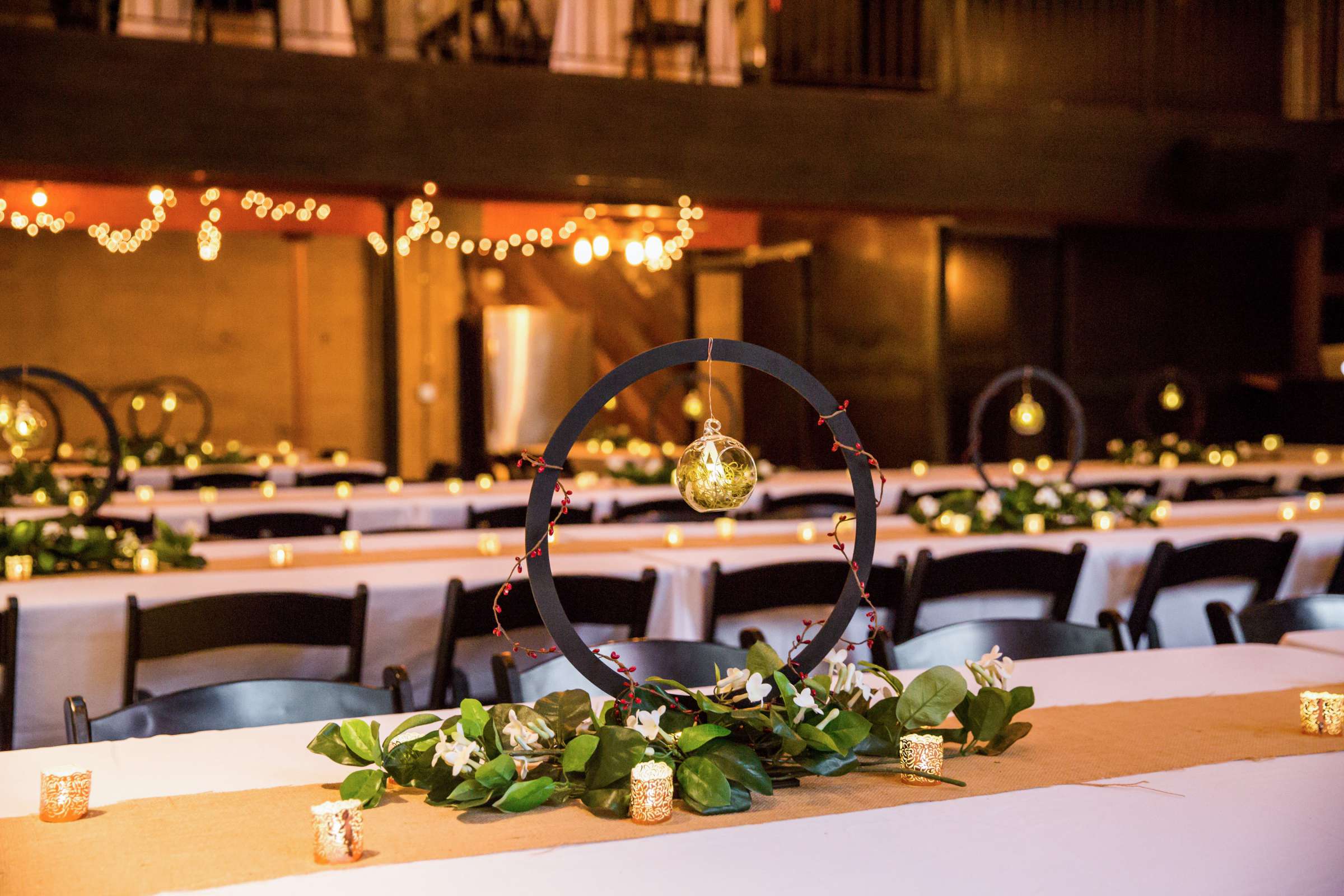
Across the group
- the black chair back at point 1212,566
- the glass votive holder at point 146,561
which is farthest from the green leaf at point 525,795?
the black chair back at point 1212,566

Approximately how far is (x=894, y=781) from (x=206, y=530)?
174 inches

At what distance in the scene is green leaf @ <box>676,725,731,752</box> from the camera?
4.94 feet

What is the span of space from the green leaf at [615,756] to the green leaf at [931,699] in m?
0.36

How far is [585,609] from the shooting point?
3381 mm

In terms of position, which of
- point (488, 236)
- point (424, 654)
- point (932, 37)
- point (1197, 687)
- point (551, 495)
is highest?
point (932, 37)

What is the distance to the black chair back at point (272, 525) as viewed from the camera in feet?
17.0

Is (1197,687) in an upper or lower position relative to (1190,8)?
lower

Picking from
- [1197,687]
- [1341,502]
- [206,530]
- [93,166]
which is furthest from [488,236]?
[1197,687]

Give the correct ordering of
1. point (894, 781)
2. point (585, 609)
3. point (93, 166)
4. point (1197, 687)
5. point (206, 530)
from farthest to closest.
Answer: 1. point (93, 166)
2. point (206, 530)
3. point (585, 609)
4. point (1197, 687)
5. point (894, 781)

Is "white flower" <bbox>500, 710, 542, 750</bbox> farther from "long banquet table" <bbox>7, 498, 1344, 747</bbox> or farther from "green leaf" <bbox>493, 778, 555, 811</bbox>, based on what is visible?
"long banquet table" <bbox>7, 498, 1344, 747</bbox>

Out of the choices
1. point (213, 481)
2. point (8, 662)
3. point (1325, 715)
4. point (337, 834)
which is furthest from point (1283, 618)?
point (213, 481)

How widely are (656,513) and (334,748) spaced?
436 cm

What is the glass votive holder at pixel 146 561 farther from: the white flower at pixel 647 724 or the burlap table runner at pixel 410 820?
Answer: the white flower at pixel 647 724

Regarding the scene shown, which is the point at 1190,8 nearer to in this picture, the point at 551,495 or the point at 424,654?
the point at 424,654
